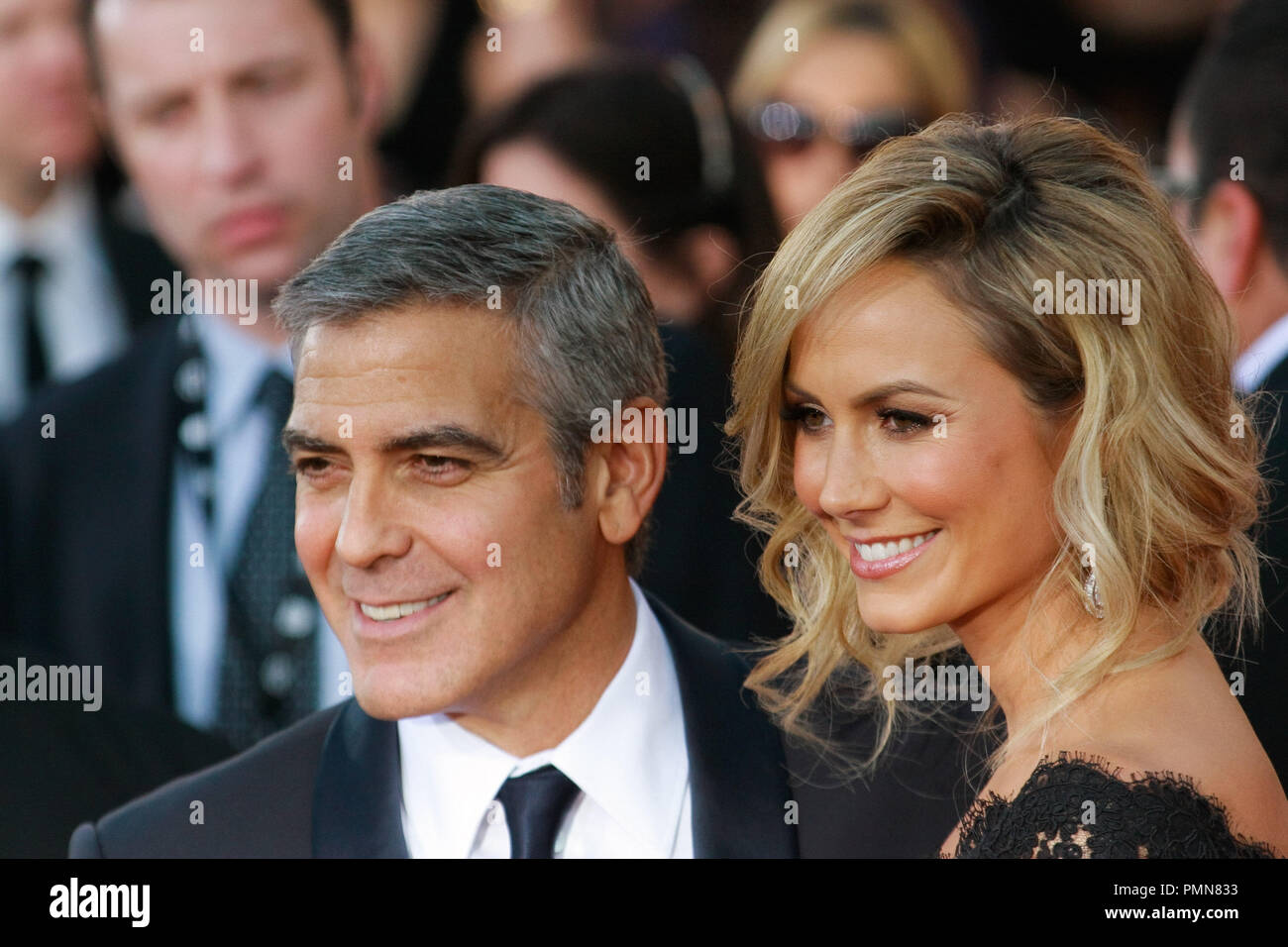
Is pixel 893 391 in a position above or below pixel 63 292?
below

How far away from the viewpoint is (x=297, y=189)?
13.9ft

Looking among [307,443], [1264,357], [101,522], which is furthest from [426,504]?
[1264,357]

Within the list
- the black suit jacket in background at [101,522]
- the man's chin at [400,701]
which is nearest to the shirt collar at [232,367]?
the black suit jacket in background at [101,522]

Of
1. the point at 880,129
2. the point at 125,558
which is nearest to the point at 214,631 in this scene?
the point at 125,558

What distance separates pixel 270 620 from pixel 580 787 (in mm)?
1691

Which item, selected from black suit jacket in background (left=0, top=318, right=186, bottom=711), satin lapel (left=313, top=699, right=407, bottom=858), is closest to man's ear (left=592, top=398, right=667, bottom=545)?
satin lapel (left=313, top=699, right=407, bottom=858)

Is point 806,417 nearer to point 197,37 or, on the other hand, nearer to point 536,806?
point 536,806

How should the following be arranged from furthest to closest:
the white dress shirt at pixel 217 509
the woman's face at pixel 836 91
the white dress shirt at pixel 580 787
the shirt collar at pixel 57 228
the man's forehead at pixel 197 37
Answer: the shirt collar at pixel 57 228
the woman's face at pixel 836 91
the man's forehead at pixel 197 37
the white dress shirt at pixel 217 509
the white dress shirt at pixel 580 787

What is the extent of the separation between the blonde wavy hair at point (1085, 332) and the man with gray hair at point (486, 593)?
11.8 inches

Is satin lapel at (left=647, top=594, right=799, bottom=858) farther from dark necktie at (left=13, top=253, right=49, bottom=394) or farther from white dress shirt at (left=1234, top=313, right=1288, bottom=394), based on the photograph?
dark necktie at (left=13, top=253, right=49, bottom=394)

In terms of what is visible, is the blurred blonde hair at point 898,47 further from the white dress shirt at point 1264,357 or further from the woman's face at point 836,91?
the white dress shirt at point 1264,357

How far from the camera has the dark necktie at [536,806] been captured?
2.47 metres

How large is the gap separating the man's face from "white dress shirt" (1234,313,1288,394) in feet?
6.09

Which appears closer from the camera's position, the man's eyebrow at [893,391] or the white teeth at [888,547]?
the man's eyebrow at [893,391]
